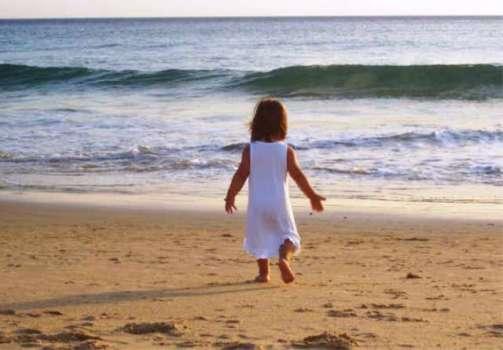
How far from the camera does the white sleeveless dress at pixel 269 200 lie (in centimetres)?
589

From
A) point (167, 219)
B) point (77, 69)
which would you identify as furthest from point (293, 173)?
point (77, 69)

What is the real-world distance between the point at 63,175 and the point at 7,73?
22910 millimetres

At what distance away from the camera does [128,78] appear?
98.7ft

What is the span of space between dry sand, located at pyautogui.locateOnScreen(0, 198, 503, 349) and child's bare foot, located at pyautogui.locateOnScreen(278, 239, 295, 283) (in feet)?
0.19

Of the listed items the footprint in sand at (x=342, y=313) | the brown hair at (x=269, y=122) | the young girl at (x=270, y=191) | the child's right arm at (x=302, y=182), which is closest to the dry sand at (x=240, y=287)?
the footprint in sand at (x=342, y=313)

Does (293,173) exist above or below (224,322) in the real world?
above

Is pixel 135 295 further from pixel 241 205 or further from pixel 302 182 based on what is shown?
pixel 241 205

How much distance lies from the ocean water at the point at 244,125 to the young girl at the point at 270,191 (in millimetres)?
4128

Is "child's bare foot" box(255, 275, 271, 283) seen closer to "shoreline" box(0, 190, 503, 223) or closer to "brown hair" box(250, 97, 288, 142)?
"brown hair" box(250, 97, 288, 142)

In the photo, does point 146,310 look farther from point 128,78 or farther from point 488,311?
point 128,78

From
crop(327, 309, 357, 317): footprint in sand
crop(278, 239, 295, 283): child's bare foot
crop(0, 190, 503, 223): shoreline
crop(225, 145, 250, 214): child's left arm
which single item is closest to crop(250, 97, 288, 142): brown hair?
crop(225, 145, 250, 214): child's left arm

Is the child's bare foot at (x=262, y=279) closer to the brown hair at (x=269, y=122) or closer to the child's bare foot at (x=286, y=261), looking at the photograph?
the child's bare foot at (x=286, y=261)

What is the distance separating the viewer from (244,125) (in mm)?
13406

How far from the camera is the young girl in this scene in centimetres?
588
